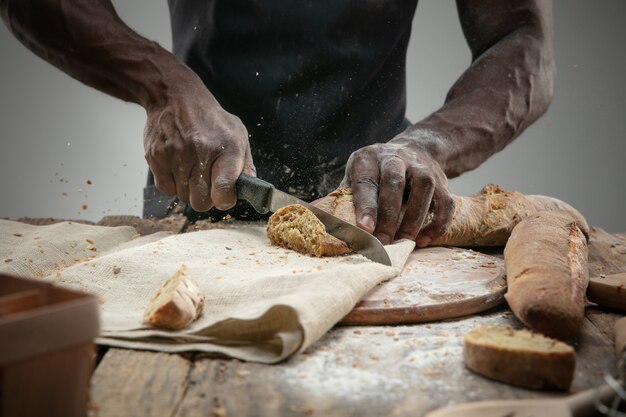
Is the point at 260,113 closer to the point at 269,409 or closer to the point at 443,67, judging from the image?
the point at 269,409

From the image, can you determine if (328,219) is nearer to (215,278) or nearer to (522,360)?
(215,278)

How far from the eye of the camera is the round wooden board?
1769 mm

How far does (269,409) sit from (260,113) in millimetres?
2356

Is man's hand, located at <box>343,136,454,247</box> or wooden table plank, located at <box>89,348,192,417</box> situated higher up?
man's hand, located at <box>343,136,454,247</box>

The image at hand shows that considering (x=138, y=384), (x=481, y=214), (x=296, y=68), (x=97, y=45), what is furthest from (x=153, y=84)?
(x=138, y=384)

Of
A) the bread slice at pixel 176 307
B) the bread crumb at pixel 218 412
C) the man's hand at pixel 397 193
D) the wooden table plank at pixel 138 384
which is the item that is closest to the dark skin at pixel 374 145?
the man's hand at pixel 397 193

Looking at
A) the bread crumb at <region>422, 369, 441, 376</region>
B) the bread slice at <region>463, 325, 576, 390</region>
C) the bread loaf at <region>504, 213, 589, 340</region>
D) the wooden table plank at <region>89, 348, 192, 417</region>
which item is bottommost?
the wooden table plank at <region>89, 348, 192, 417</region>

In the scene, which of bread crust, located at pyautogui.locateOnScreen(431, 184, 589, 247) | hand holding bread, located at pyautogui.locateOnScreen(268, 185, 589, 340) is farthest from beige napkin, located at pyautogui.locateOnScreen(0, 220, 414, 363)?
bread crust, located at pyautogui.locateOnScreen(431, 184, 589, 247)

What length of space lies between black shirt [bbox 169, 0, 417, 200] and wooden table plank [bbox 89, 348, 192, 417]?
205 cm

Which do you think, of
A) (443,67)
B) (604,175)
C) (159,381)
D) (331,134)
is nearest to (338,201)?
(331,134)

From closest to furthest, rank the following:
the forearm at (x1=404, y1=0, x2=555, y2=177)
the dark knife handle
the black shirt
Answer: the dark knife handle, the forearm at (x1=404, y1=0, x2=555, y2=177), the black shirt

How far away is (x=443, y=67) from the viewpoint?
855 centimetres

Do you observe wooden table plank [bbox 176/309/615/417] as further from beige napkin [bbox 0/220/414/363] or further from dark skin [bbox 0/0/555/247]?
dark skin [bbox 0/0/555/247]

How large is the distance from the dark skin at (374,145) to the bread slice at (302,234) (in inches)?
6.5
